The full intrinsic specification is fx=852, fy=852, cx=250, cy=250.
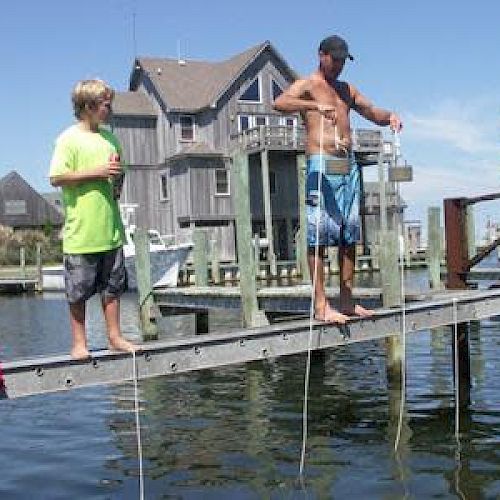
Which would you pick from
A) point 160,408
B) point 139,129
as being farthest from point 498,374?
point 139,129

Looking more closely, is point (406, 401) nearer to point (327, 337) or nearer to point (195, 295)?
point (327, 337)

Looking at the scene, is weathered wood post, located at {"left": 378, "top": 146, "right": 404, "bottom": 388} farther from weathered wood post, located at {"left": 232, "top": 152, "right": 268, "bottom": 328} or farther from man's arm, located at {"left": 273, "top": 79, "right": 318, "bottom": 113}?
man's arm, located at {"left": 273, "top": 79, "right": 318, "bottom": 113}

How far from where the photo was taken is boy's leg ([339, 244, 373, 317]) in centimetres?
681

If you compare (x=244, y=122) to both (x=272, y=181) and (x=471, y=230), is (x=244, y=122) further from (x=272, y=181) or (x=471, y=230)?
(x=471, y=230)

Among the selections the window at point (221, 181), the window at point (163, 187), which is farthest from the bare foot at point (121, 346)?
the window at point (163, 187)

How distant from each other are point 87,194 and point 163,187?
36.6m

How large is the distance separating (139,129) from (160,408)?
3228 centimetres

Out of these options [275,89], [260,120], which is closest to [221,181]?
[260,120]

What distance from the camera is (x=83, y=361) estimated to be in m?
5.43

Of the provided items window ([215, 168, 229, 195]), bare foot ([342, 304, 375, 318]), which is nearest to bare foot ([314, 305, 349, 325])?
bare foot ([342, 304, 375, 318])

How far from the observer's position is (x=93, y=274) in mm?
5469

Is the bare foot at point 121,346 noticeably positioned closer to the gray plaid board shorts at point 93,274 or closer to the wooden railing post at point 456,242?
the gray plaid board shorts at point 93,274

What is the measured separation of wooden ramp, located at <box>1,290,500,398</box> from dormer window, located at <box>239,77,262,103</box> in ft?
108

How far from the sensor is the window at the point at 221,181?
131 ft
